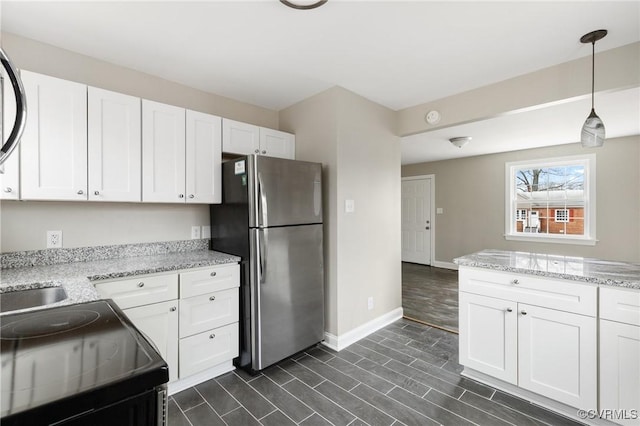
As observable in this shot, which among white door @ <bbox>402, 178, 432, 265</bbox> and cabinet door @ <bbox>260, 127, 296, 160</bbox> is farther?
white door @ <bbox>402, 178, 432, 265</bbox>

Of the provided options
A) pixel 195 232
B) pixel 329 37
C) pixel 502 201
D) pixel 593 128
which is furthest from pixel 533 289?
pixel 502 201

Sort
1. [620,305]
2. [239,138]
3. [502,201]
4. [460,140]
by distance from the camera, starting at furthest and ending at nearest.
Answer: [502,201]
[460,140]
[239,138]
[620,305]

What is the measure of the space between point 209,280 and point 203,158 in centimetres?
98

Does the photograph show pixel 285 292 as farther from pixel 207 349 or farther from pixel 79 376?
pixel 79 376

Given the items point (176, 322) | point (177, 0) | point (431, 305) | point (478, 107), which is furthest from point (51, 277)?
point (431, 305)

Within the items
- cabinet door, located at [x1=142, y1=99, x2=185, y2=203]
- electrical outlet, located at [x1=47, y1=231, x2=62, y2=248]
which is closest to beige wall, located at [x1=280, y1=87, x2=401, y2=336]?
cabinet door, located at [x1=142, y1=99, x2=185, y2=203]

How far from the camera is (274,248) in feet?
7.47

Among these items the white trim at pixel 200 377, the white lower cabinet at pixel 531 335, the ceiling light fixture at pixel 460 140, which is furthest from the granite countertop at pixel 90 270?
the ceiling light fixture at pixel 460 140

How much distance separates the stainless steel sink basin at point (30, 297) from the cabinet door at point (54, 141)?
60cm

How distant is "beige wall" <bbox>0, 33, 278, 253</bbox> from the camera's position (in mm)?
1897

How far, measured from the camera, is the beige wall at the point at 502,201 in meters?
4.23

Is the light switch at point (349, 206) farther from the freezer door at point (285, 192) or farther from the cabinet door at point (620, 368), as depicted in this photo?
the cabinet door at point (620, 368)

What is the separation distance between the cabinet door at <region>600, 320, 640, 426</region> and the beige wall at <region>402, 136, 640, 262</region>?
3894 mm

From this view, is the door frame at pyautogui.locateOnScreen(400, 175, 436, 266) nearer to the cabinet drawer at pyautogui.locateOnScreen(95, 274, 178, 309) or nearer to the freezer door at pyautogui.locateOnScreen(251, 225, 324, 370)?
the freezer door at pyautogui.locateOnScreen(251, 225, 324, 370)
